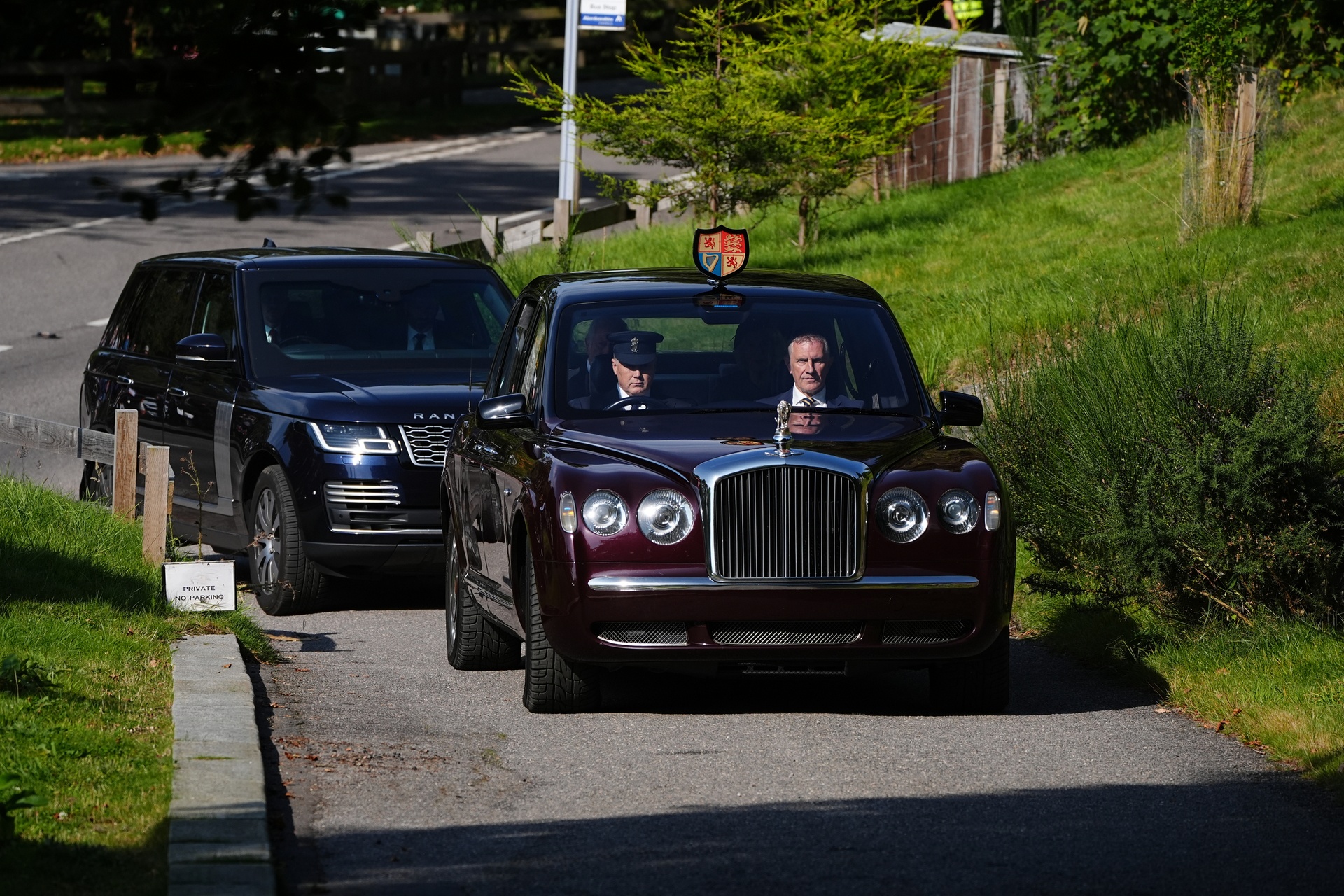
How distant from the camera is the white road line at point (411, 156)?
28.0 m

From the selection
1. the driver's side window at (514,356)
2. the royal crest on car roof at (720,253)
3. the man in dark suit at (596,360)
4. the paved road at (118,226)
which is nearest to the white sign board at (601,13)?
the paved road at (118,226)

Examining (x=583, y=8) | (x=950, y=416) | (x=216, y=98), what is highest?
(x=583, y=8)

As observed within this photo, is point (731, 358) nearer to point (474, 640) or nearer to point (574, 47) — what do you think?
point (474, 640)

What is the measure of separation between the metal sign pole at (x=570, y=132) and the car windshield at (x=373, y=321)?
10772 mm

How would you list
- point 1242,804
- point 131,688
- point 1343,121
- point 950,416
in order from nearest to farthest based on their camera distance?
point 1242,804, point 131,688, point 950,416, point 1343,121

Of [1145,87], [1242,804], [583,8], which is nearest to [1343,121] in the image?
[1145,87]

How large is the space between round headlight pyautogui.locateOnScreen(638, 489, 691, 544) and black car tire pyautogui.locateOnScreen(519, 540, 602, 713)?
55 cm

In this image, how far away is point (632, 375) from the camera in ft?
29.3

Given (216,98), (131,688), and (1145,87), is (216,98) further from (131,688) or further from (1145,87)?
(1145,87)

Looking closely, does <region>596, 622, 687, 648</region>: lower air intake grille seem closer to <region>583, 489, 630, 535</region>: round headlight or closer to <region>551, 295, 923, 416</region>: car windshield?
<region>583, 489, 630, 535</region>: round headlight

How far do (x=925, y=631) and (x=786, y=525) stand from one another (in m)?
0.72

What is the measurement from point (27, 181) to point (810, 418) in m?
26.9

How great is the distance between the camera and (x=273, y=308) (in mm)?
12289

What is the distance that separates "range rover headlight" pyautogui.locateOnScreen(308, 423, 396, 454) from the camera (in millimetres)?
11078
